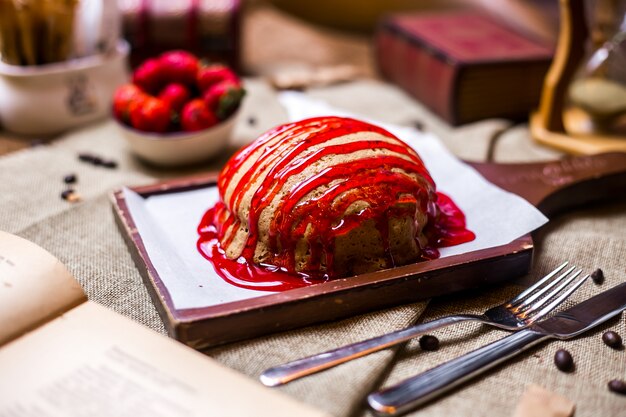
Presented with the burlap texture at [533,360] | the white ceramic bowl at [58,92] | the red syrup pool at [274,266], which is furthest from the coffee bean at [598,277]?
the white ceramic bowl at [58,92]

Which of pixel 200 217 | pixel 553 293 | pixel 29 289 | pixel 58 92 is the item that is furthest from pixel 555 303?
pixel 58 92

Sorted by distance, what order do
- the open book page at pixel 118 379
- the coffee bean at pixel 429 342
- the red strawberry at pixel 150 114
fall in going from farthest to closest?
the red strawberry at pixel 150 114 → the coffee bean at pixel 429 342 → the open book page at pixel 118 379

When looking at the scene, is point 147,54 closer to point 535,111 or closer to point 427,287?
point 535,111

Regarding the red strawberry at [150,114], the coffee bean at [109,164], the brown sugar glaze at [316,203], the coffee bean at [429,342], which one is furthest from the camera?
the coffee bean at [109,164]

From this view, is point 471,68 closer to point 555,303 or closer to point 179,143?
point 179,143

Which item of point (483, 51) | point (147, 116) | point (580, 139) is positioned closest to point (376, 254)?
point (147, 116)

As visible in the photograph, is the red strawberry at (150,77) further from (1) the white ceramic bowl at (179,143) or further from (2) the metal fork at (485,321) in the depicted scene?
(2) the metal fork at (485,321)

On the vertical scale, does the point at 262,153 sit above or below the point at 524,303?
above
